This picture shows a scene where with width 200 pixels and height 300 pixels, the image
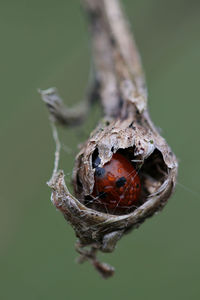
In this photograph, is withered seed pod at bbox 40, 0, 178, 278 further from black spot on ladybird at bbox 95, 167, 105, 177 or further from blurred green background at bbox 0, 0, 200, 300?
blurred green background at bbox 0, 0, 200, 300

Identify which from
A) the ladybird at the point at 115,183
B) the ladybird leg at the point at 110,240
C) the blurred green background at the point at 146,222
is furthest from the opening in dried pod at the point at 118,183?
the blurred green background at the point at 146,222

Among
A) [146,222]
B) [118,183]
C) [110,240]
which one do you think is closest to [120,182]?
[118,183]

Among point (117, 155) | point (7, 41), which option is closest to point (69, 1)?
point (7, 41)

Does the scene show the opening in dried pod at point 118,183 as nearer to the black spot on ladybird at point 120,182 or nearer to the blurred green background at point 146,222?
the black spot on ladybird at point 120,182

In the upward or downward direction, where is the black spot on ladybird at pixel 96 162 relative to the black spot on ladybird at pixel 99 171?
upward

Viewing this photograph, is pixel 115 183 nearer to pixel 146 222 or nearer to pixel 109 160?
pixel 109 160

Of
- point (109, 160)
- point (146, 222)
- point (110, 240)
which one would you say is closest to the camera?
point (109, 160)
